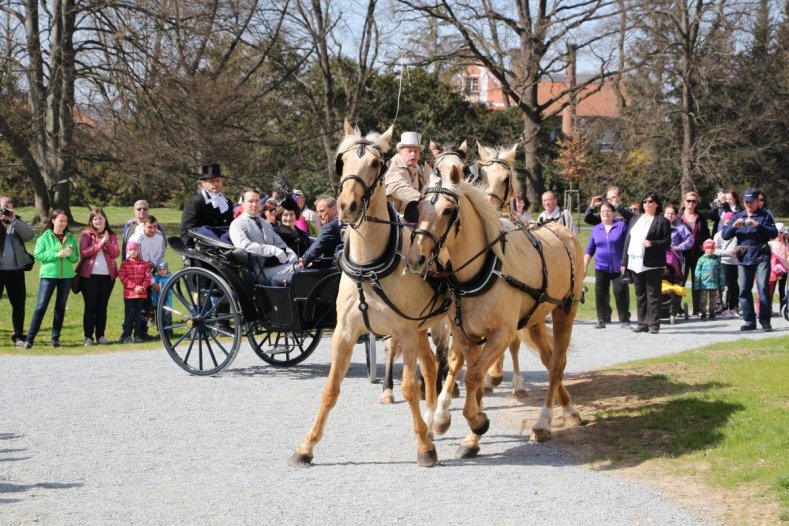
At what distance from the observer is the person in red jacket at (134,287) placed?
1258cm

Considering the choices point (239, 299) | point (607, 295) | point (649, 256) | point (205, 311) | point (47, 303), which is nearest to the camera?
point (239, 299)

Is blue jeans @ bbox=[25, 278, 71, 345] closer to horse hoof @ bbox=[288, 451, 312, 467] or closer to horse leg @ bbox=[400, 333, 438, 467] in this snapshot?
Result: horse hoof @ bbox=[288, 451, 312, 467]

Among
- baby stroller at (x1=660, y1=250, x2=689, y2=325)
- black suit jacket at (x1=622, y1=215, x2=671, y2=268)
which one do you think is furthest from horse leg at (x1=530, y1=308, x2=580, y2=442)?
baby stroller at (x1=660, y1=250, x2=689, y2=325)

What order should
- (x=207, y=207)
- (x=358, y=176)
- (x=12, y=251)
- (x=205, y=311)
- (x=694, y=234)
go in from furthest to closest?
(x=694, y=234)
(x=12, y=251)
(x=207, y=207)
(x=205, y=311)
(x=358, y=176)

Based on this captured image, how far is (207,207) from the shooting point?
412 inches

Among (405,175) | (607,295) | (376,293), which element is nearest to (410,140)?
(405,175)

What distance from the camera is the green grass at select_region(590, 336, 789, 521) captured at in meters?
6.10

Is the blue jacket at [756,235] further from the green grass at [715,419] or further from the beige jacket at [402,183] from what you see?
the beige jacket at [402,183]

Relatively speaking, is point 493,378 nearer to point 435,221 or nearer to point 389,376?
point 389,376

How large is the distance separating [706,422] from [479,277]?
2233 millimetres

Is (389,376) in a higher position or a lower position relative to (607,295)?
lower

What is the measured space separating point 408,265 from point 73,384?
4.96 m

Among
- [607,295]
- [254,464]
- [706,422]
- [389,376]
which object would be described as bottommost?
[254,464]

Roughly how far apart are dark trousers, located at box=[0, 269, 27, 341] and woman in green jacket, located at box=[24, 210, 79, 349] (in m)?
0.21
